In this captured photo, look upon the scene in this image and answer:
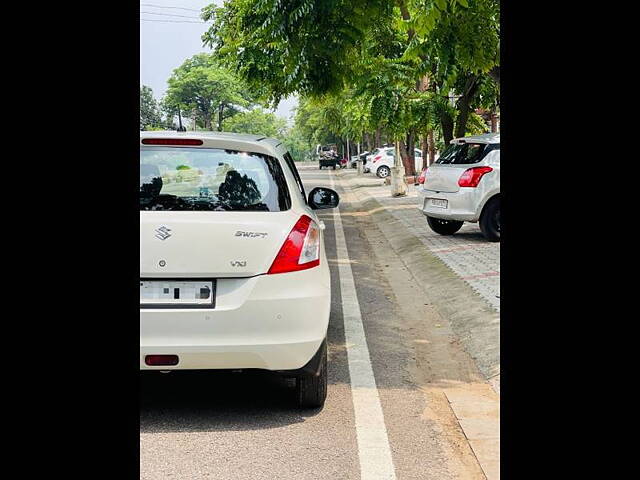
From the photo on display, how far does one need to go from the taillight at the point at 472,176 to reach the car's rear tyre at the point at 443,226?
1700 mm

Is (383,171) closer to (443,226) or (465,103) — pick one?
(465,103)

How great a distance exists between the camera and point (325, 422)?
17.1 feet

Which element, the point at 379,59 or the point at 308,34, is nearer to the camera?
the point at 308,34

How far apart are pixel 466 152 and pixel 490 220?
3.80 ft

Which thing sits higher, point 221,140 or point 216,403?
point 221,140

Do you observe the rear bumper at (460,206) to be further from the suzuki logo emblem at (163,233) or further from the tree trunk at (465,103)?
the suzuki logo emblem at (163,233)

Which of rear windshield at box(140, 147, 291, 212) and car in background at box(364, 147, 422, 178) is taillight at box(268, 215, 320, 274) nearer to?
rear windshield at box(140, 147, 291, 212)

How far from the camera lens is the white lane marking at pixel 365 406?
4.48 metres

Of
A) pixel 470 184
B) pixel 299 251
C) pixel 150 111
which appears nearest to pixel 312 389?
pixel 299 251

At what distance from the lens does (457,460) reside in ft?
15.2
